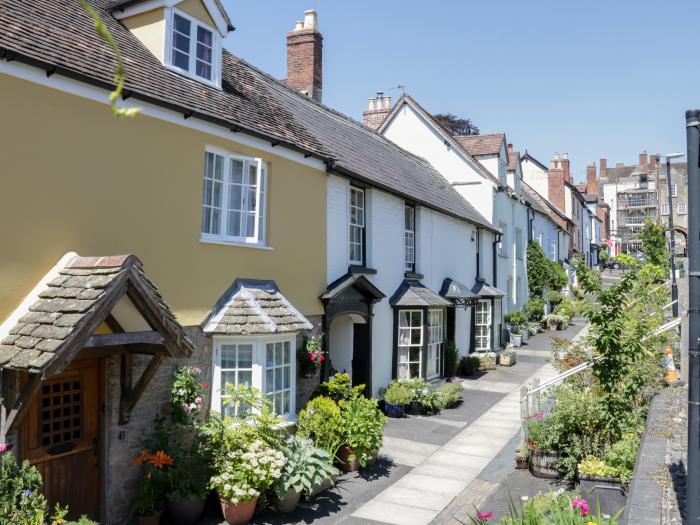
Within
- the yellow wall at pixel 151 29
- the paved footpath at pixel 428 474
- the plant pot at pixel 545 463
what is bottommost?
the paved footpath at pixel 428 474

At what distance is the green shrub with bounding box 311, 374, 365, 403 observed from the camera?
12.4 m

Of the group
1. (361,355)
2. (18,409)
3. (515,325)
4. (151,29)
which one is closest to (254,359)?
(18,409)

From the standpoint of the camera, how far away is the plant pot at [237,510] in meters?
8.84

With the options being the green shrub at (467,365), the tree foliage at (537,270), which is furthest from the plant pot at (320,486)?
the tree foliage at (537,270)

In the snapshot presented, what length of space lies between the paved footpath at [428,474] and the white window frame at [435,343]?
5.78 ft

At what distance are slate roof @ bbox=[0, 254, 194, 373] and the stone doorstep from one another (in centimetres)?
416

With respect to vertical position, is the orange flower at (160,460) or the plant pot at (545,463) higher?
the orange flower at (160,460)

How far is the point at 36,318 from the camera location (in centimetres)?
722

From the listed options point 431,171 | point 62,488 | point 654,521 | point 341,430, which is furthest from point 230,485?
point 431,171

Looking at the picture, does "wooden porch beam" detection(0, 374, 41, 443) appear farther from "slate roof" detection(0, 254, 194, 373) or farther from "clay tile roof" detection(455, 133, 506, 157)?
"clay tile roof" detection(455, 133, 506, 157)

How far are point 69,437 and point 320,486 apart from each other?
426 cm

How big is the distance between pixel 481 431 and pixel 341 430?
4.81 meters

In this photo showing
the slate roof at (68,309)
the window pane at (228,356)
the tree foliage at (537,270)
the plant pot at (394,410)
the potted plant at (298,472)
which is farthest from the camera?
the tree foliage at (537,270)

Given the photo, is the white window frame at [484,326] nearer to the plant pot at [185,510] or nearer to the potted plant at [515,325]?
the potted plant at [515,325]
